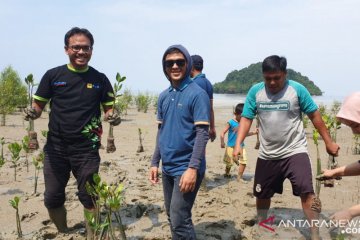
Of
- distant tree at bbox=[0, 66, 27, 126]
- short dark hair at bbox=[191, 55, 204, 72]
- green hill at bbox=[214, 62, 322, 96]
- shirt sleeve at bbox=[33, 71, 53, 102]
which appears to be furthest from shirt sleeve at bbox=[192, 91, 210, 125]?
green hill at bbox=[214, 62, 322, 96]

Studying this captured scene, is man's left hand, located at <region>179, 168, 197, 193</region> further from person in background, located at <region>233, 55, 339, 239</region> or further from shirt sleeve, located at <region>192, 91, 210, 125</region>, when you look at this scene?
person in background, located at <region>233, 55, 339, 239</region>

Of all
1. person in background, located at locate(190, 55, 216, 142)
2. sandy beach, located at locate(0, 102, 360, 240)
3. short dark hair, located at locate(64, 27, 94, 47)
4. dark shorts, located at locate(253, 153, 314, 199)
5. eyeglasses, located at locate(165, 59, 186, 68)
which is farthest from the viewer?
person in background, located at locate(190, 55, 216, 142)

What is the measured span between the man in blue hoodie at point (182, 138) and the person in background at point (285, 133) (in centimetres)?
Answer: 99

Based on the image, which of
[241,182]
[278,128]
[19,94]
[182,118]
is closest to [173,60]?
[182,118]

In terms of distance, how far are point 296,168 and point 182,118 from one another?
1299 mm

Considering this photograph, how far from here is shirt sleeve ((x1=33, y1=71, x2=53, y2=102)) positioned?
3486 millimetres

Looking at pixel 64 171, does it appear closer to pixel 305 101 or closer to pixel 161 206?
pixel 161 206

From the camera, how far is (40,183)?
5727 millimetres

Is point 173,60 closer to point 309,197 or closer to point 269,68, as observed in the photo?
point 269,68

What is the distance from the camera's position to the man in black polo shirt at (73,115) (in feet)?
11.4

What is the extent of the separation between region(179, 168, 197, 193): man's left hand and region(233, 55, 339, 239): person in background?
3.91 ft

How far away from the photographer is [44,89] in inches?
138

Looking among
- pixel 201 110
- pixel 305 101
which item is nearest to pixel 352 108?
pixel 201 110

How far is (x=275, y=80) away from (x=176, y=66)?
3.72 feet
